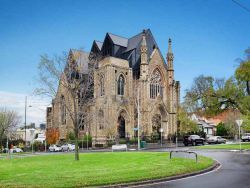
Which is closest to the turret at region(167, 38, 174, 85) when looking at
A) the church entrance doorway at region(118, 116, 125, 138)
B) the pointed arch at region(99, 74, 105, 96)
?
the church entrance doorway at region(118, 116, 125, 138)

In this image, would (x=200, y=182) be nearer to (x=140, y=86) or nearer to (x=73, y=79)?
(x=73, y=79)

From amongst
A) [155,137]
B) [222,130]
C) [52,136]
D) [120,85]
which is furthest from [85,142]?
[222,130]

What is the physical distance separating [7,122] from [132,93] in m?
32.1

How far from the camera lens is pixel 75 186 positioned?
1341cm

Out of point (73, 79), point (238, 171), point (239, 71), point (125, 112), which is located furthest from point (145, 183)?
point (125, 112)

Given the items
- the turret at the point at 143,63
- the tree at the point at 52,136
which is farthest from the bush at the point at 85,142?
the turret at the point at 143,63

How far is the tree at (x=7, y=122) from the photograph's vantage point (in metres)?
75.5

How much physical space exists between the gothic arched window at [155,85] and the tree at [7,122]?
3055 centimetres

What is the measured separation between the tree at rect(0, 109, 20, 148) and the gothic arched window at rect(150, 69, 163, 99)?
3055cm

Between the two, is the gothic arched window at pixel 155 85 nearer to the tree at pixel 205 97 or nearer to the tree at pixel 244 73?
the tree at pixel 205 97

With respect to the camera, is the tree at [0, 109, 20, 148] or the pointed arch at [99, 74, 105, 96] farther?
the tree at [0, 109, 20, 148]

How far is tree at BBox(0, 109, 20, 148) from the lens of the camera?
2973 inches

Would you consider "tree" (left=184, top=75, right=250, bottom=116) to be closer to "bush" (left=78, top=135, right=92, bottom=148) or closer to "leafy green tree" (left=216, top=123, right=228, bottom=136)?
"bush" (left=78, top=135, right=92, bottom=148)

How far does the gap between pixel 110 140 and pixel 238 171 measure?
45212 millimetres
